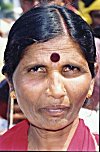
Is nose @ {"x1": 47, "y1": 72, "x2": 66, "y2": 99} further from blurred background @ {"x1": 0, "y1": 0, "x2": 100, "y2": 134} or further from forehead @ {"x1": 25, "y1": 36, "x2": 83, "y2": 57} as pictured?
blurred background @ {"x1": 0, "y1": 0, "x2": 100, "y2": 134}

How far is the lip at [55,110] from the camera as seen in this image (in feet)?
2.19

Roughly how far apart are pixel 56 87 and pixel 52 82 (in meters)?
0.01

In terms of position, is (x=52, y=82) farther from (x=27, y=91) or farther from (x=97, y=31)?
(x=97, y=31)

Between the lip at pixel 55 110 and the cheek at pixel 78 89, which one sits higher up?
the cheek at pixel 78 89

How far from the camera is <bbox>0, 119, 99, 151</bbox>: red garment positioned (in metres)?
0.73

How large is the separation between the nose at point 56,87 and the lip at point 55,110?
2 cm

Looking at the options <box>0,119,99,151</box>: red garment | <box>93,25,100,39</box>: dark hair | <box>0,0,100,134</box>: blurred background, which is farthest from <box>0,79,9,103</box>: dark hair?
<box>93,25,100,39</box>: dark hair

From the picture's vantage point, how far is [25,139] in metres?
0.76

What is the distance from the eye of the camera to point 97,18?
0.90 metres

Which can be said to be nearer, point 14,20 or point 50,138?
point 50,138

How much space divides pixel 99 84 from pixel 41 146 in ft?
0.66

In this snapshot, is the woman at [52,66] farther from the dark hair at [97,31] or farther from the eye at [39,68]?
the dark hair at [97,31]

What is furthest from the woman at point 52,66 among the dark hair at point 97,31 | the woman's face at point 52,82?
the dark hair at point 97,31

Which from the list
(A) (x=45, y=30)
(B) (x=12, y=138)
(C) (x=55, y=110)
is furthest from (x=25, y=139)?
(A) (x=45, y=30)
